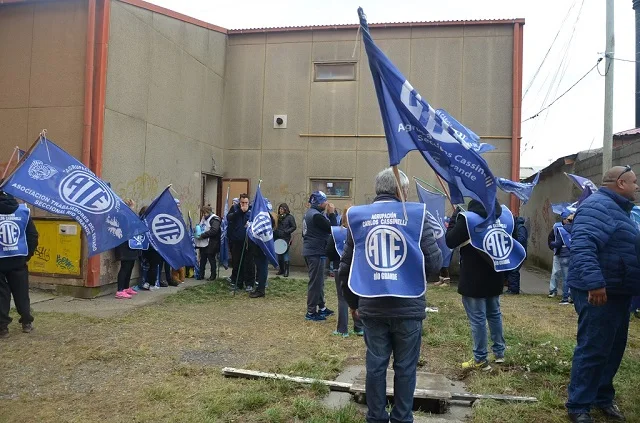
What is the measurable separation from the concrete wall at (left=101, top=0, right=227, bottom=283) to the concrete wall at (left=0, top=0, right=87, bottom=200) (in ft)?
1.82

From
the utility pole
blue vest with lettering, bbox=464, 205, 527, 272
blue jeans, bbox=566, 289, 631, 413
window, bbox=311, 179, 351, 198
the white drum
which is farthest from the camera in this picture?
window, bbox=311, 179, 351, 198

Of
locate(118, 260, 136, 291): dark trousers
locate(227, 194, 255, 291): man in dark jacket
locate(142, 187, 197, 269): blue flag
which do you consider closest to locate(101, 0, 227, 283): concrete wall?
locate(118, 260, 136, 291): dark trousers

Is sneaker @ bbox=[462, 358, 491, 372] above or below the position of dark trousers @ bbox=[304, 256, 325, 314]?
below

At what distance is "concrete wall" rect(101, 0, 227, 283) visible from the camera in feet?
30.4

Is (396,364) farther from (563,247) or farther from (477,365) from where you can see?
(563,247)

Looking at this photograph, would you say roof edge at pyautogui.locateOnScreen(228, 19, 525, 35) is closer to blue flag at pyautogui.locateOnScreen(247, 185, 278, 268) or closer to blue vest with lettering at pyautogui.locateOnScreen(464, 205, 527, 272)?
blue flag at pyautogui.locateOnScreen(247, 185, 278, 268)

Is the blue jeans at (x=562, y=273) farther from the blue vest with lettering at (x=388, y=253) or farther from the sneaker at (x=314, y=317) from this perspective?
the blue vest with lettering at (x=388, y=253)

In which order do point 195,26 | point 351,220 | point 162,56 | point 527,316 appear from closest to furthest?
point 351,220, point 527,316, point 162,56, point 195,26

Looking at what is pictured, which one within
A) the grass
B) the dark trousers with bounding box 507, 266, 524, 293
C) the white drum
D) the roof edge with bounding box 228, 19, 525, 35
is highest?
the roof edge with bounding box 228, 19, 525, 35

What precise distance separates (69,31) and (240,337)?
6.61 metres

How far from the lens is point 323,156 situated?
13.4 m

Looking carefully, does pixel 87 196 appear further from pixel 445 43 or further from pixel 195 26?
pixel 445 43

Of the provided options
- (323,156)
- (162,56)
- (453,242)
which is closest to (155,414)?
(453,242)

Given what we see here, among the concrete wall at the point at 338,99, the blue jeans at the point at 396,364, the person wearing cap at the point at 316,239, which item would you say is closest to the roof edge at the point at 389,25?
the concrete wall at the point at 338,99
